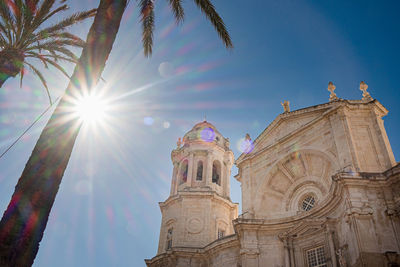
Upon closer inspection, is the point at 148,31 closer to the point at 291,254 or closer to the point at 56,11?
the point at 56,11

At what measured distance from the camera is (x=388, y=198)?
15.8 m

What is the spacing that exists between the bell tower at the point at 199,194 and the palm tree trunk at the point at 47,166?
20827mm

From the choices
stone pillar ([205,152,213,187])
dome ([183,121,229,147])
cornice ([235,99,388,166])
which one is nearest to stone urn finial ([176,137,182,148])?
dome ([183,121,229,147])

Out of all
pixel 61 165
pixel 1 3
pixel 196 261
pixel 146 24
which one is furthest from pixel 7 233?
pixel 196 261

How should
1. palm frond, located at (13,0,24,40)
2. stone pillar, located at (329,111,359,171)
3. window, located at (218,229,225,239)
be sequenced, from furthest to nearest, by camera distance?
window, located at (218,229,225,239) < stone pillar, located at (329,111,359,171) < palm frond, located at (13,0,24,40)

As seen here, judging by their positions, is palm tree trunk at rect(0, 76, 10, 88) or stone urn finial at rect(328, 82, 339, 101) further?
stone urn finial at rect(328, 82, 339, 101)

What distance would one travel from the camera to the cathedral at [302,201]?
51.5 feet

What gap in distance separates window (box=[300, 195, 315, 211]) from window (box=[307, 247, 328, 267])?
3190mm

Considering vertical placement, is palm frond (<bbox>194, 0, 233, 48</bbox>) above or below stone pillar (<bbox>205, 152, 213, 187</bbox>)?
below

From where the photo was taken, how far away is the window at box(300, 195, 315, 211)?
71.2ft

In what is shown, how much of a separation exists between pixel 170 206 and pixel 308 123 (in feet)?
46.0

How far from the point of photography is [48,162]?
6.72 m

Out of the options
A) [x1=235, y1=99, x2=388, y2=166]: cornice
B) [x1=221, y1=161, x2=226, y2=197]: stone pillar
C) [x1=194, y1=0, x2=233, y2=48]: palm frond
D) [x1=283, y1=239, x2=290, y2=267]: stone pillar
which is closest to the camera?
[x1=194, y1=0, x2=233, y2=48]: palm frond

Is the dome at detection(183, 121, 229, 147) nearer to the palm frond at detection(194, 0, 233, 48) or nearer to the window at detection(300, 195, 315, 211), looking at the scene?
the window at detection(300, 195, 315, 211)
